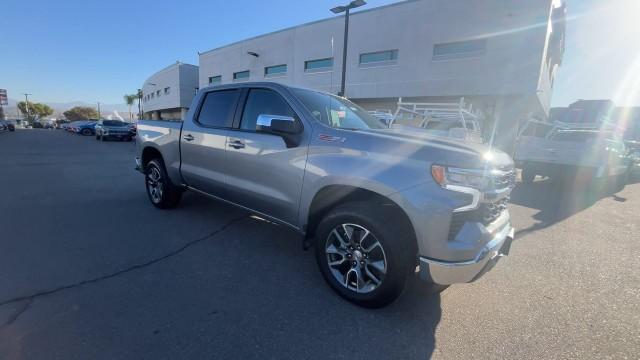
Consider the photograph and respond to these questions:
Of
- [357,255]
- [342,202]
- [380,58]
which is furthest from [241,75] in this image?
[357,255]

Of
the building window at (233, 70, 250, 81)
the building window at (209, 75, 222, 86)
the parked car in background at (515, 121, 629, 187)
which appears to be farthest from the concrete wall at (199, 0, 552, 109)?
the building window at (209, 75, 222, 86)

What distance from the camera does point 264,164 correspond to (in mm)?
3205

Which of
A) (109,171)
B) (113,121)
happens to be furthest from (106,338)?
(113,121)

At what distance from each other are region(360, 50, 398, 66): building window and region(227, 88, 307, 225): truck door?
18964mm

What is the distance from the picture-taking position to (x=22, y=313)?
231 cm

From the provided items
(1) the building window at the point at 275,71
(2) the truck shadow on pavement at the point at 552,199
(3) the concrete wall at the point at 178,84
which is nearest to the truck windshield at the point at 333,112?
(2) the truck shadow on pavement at the point at 552,199

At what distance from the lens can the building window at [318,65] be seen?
76.7 ft

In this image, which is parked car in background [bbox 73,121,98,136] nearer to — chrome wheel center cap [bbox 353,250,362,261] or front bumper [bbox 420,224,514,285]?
chrome wheel center cap [bbox 353,250,362,261]

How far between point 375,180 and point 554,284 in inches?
96.1

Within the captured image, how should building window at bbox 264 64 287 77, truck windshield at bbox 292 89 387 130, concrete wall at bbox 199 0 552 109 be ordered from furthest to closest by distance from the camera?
building window at bbox 264 64 287 77
concrete wall at bbox 199 0 552 109
truck windshield at bbox 292 89 387 130

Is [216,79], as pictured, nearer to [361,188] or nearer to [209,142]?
[209,142]

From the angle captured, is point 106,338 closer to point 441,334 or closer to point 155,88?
point 441,334

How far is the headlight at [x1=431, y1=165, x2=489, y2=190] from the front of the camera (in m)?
2.20

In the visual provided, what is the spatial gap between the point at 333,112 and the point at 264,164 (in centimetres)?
95
